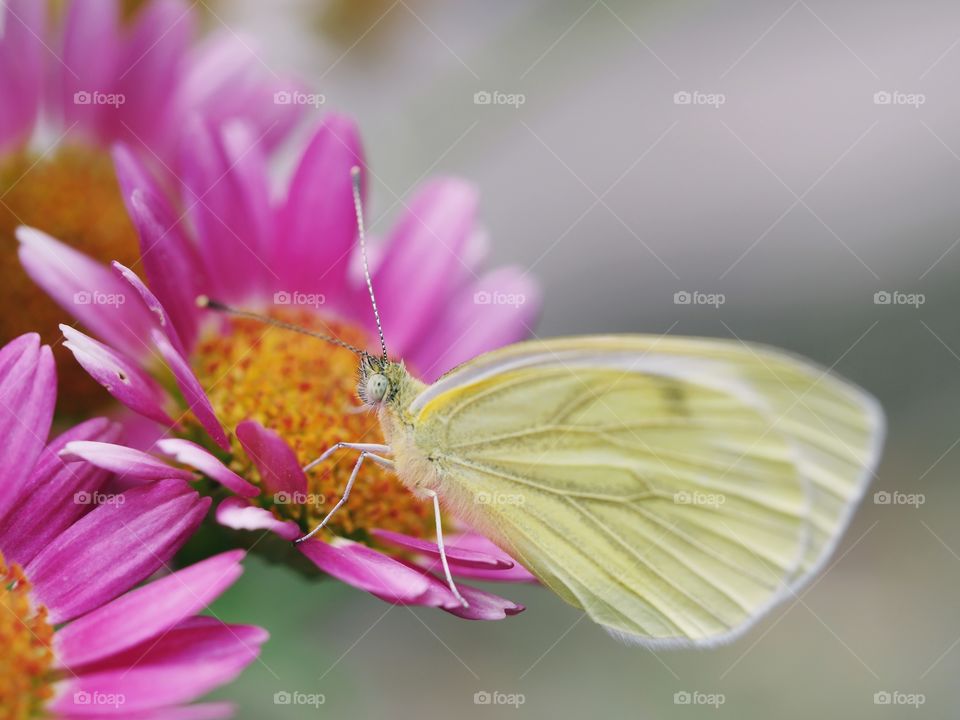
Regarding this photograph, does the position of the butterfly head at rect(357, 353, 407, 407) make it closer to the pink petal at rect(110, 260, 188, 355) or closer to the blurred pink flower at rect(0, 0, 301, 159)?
the pink petal at rect(110, 260, 188, 355)

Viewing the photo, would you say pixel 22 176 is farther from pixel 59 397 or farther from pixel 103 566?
pixel 103 566

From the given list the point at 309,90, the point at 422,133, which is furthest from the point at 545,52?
the point at 309,90

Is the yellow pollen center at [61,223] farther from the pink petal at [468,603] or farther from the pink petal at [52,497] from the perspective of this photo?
the pink petal at [468,603]

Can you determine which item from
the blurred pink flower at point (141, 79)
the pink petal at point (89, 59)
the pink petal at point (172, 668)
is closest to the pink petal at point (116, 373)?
the pink petal at point (172, 668)

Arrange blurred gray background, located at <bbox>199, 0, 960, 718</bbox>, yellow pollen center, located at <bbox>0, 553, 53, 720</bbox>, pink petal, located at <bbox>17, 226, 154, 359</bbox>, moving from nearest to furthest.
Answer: yellow pollen center, located at <bbox>0, 553, 53, 720</bbox>, pink petal, located at <bbox>17, 226, 154, 359</bbox>, blurred gray background, located at <bbox>199, 0, 960, 718</bbox>

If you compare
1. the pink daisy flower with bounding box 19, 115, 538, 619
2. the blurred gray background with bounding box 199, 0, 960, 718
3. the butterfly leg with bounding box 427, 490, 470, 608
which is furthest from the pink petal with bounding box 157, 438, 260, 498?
the blurred gray background with bounding box 199, 0, 960, 718

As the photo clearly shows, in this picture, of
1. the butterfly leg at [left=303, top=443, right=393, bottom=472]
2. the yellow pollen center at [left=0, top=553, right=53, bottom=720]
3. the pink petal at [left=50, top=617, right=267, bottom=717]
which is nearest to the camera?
the pink petal at [left=50, top=617, right=267, bottom=717]

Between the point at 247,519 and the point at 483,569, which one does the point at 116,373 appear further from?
the point at 483,569
